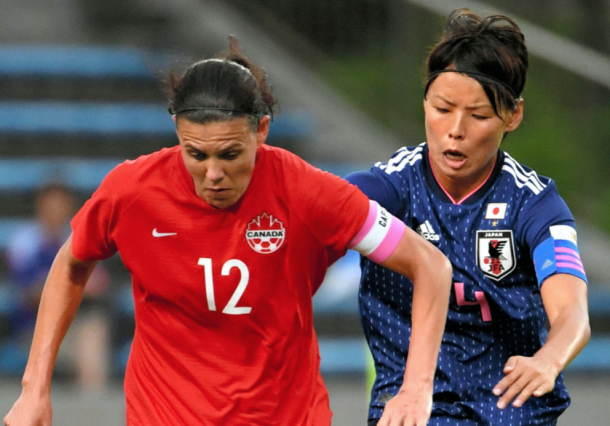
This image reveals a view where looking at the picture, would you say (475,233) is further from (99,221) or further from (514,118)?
(99,221)

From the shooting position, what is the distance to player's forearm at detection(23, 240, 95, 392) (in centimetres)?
290

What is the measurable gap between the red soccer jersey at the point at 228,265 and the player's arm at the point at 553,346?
59cm

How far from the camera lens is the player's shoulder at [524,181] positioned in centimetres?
309

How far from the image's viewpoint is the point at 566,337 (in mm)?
2756

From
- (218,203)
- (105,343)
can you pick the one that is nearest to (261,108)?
(218,203)

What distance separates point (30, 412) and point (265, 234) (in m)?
0.82

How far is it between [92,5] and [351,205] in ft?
22.7

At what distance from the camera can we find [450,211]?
3.12 metres

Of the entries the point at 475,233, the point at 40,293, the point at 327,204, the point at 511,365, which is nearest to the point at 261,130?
the point at 327,204

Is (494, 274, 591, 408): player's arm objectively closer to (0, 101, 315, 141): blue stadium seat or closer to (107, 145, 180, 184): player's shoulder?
(107, 145, 180, 184): player's shoulder

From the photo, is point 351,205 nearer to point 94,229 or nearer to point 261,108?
point 261,108

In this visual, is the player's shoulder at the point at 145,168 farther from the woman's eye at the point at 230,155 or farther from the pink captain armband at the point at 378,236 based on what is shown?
the pink captain armband at the point at 378,236

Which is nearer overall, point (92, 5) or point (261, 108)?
point (261, 108)

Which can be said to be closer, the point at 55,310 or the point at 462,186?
the point at 55,310
